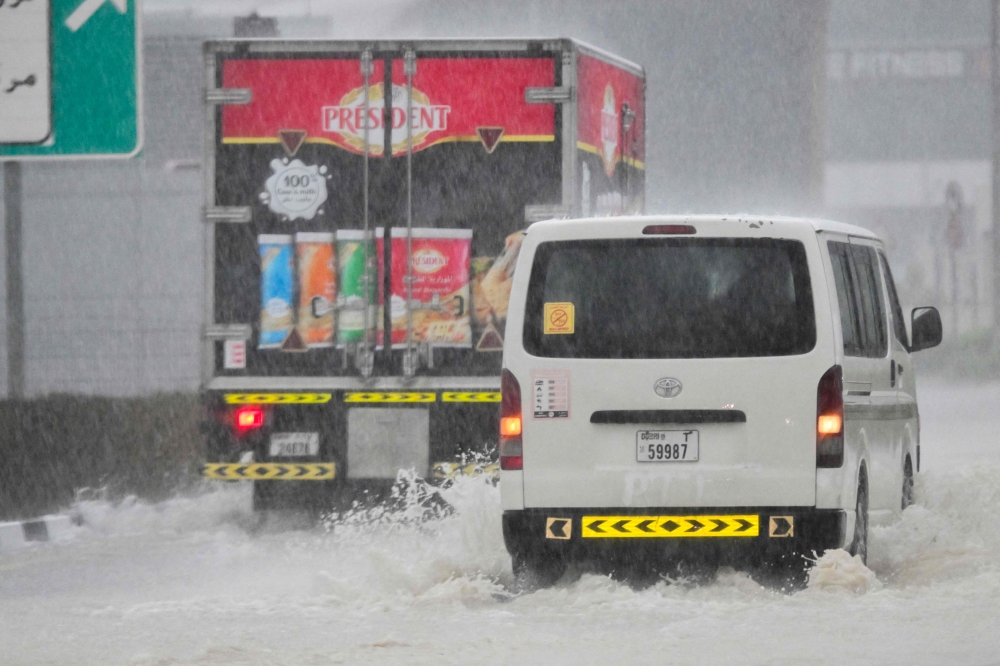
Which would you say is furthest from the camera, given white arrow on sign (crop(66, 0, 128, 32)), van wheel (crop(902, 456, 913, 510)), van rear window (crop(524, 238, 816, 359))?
van wheel (crop(902, 456, 913, 510))

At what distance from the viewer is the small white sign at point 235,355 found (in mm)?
12258

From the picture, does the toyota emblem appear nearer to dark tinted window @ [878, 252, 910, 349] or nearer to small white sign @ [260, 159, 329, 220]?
dark tinted window @ [878, 252, 910, 349]

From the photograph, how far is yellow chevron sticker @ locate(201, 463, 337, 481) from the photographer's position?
12164 millimetres

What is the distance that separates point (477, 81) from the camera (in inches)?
477

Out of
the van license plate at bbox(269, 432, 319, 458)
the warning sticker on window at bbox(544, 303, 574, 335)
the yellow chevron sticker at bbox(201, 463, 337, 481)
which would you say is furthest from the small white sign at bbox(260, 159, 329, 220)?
the warning sticker on window at bbox(544, 303, 574, 335)

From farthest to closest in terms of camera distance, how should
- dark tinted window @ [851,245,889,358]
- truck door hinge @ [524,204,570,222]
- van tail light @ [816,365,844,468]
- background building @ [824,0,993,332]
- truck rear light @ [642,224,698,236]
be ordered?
background building @ [824,0,993,332]
truck door hinge @ [524,204,570,222]
dark tinted window @ [851,245,889,358]
truck rear light @ [642,224,698,236]
van tail light @ [816,365,844,468]

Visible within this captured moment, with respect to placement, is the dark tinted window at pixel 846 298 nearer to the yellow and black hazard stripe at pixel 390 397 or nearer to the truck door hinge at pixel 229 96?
the yellow and black hazard stripe at pixel 390 397

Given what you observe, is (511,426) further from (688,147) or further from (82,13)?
(688,147)

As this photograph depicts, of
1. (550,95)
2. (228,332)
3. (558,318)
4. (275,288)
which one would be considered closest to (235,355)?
(228,332)

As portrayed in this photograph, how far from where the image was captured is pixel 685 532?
8.62m

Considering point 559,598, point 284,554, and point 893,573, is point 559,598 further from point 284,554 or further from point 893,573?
point 284,554

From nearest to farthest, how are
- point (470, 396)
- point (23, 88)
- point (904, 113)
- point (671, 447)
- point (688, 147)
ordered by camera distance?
point (671, 447) < point (23, 88) < point (470, 396) < point (688, 147) < point (904, 113)

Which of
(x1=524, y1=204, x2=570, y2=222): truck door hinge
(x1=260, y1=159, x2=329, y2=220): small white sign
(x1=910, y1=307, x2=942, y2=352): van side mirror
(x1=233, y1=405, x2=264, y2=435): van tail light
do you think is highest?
(x1=260, y1=159, x2=329, y2=220): small white sign

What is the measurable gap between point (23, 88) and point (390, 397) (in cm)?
348
